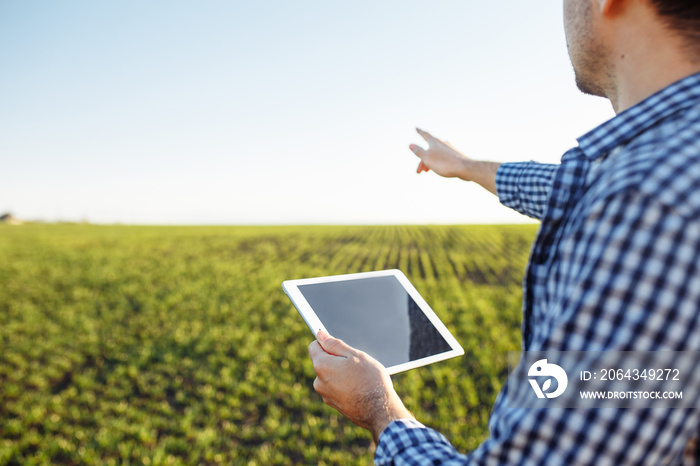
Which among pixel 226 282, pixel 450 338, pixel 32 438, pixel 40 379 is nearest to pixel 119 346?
pixel 40 379

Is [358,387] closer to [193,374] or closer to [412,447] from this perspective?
[412,447]

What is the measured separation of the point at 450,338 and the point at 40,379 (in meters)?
6.17

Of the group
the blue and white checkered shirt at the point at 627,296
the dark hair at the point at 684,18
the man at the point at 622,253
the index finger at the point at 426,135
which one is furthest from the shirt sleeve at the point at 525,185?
the blue and white checkered shirt at the point at 627,296

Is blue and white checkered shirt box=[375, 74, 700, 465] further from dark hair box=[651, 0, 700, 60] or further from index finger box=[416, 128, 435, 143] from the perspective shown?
index finger box=[416, 128, 435, 143]

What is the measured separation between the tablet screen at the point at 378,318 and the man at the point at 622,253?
500 millimetres

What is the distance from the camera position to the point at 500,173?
78.1 inches

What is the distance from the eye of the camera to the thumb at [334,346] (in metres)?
1.31

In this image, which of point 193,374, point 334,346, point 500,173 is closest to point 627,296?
point 334,346

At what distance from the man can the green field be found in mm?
3732

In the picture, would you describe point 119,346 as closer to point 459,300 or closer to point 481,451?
point 459,300

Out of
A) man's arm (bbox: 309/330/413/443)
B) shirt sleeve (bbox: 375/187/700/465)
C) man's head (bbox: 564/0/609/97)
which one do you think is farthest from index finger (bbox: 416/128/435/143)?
shirt sleeve (bbox: 375/187/700/465)

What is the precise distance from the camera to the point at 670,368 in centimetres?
70

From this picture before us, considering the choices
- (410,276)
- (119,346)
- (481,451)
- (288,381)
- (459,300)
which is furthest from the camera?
(410,276)

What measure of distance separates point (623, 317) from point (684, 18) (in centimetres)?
67
